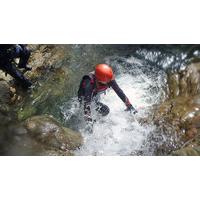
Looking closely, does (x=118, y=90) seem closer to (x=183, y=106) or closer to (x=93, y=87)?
(x=93, y=87)

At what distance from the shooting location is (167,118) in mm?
4059

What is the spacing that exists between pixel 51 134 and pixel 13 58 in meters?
1.03

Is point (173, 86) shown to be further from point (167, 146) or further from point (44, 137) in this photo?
point (44, 137)

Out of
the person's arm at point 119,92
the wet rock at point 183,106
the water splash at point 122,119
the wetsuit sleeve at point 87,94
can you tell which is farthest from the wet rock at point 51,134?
the wet rock at point 183,106

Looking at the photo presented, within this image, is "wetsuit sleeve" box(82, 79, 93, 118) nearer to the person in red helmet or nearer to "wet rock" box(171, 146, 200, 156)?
the person in red helmet

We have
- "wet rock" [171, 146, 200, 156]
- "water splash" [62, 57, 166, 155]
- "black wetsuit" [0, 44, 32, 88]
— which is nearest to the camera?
"wet rock" [171, 146, 200, 156]

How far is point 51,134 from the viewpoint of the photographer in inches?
149

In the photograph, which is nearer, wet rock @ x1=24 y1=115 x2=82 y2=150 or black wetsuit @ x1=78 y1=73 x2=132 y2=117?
wet rock @ x1=24 y1=115 x2=82 y2=150

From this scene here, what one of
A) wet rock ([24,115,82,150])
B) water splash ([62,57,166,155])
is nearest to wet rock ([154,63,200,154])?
water splash ([62,57,166,155])

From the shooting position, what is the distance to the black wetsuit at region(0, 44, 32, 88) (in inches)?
163

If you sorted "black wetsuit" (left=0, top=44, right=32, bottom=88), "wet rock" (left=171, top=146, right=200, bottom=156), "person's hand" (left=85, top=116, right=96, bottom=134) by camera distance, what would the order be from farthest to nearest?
"black wetsuit" (left=0, top=44, right=32, bottom=88) → "person's hand" (left=85, top=116, right=96, bottom=134) → "wet rock" (left=171, top=146, right=200, bottom=156)

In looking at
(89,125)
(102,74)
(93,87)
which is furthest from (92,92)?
(89,125)

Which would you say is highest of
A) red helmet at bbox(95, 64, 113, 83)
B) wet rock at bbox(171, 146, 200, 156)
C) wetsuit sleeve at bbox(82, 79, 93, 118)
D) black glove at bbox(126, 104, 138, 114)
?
red helmet at bbox(95, 64, 113, 83)

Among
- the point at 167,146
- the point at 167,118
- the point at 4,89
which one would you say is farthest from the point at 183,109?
the point at 4,89
